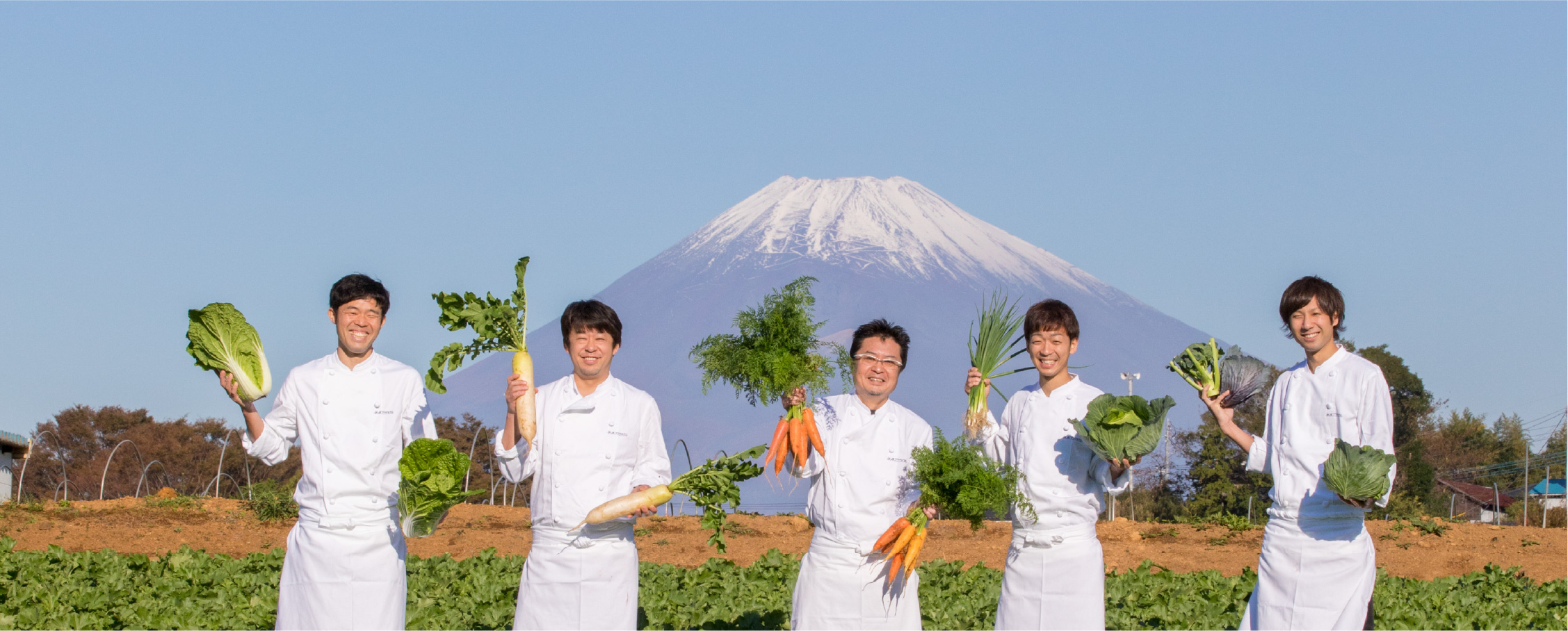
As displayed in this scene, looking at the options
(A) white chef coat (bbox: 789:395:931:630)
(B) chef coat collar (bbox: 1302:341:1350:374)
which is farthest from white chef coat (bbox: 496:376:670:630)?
(B) chef coat collar (bbox: 1302:341:1350:374)

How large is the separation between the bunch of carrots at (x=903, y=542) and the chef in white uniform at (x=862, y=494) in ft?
0.18

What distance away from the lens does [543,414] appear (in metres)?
6.03

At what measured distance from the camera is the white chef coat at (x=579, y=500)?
5879mm

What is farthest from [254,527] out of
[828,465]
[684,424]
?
[684,424]

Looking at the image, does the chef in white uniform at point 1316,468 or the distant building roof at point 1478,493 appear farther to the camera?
the distant building roof at point 1478,493

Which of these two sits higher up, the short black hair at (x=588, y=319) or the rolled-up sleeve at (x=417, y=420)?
the short black hair at (x=588, y=319)

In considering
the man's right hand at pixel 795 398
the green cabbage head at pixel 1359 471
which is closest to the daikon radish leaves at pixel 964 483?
the man's right hand at pixel 795 398

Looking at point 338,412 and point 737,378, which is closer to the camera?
point 338,412

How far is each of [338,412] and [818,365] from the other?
7.94ft

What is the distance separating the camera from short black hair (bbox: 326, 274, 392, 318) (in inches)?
230

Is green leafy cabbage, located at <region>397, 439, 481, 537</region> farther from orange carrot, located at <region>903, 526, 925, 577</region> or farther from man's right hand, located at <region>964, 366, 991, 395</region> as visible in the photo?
man's right hand, located at <region>964, 366, 991, 395</region>

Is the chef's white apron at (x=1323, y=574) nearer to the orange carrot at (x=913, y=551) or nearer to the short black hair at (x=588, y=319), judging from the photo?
the orange carrot at (x=913, y=551)

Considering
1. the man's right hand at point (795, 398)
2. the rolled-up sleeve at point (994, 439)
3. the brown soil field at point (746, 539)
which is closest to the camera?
the man's right hand at point (795, 398)

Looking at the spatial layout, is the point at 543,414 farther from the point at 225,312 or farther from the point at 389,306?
the point at 225,312
